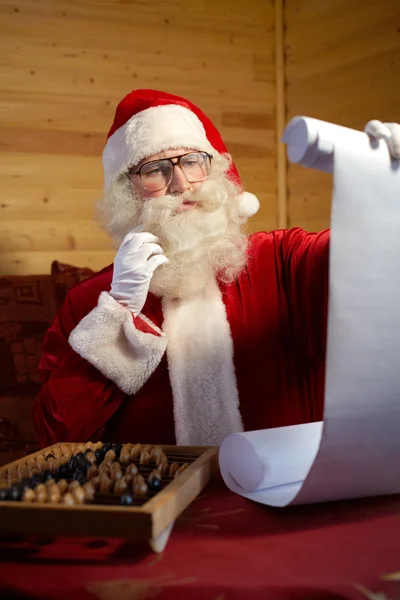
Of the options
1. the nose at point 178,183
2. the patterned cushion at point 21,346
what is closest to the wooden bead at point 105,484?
the nose at point 178,183

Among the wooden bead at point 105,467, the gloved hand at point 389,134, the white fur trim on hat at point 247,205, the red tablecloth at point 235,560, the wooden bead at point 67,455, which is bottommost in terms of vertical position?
the red tablecloth at point 235,560

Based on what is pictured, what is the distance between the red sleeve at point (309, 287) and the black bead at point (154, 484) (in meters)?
0.73

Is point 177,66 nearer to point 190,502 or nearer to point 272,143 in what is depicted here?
point 272,143

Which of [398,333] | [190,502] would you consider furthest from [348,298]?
[190,502]

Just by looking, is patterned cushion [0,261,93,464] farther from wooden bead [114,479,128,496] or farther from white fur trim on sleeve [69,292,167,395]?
wooden bead [114,479,128,496]

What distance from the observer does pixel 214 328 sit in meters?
1.54

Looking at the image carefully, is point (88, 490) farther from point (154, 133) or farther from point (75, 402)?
point (154, 133)

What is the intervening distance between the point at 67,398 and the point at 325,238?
2.18 feet

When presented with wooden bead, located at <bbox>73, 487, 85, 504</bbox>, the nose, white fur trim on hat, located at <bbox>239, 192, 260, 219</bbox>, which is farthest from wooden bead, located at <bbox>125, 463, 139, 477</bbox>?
white fur trim on hat, located at <bbox>239, 192, 260, 219</bbox>

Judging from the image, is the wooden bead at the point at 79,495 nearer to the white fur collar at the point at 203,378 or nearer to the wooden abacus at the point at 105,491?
the wooden abacus at the point at 105,491

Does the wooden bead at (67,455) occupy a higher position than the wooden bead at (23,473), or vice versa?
the wooden bead at (67,455)

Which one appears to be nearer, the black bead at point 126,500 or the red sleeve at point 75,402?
the black bead at point 126,500

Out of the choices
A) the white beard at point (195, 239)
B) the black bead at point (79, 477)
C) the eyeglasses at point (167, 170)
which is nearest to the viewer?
the black bead at point (79, 477)

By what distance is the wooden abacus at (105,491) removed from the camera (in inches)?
28.3
